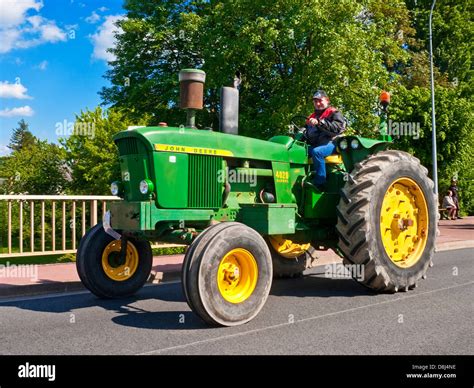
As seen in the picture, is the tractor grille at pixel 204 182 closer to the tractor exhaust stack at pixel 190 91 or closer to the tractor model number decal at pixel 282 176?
the tractor exhaust stack at pixel 190 91

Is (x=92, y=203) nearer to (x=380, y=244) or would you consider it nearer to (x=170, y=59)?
(x=380, y=244)

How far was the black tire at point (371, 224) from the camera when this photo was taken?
21.4ft

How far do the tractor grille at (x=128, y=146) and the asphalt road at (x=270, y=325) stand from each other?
72.3 inches

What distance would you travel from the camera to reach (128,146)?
6.19 metres

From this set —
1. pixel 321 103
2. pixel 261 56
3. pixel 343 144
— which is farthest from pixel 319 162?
pixel 261 56

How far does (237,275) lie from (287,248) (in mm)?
2900

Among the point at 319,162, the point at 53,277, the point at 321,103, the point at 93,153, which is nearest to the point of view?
the point at 319,162

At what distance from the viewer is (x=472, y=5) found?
118 ft

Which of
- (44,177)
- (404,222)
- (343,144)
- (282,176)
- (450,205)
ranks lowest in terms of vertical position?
(404,222)

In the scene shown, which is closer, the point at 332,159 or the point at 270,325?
the point at 270,325

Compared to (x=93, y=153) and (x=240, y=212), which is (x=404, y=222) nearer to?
(x=240, y=212)

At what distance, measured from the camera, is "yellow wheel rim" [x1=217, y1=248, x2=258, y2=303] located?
5.44m

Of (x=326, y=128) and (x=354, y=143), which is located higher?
(x=326, y=128)
